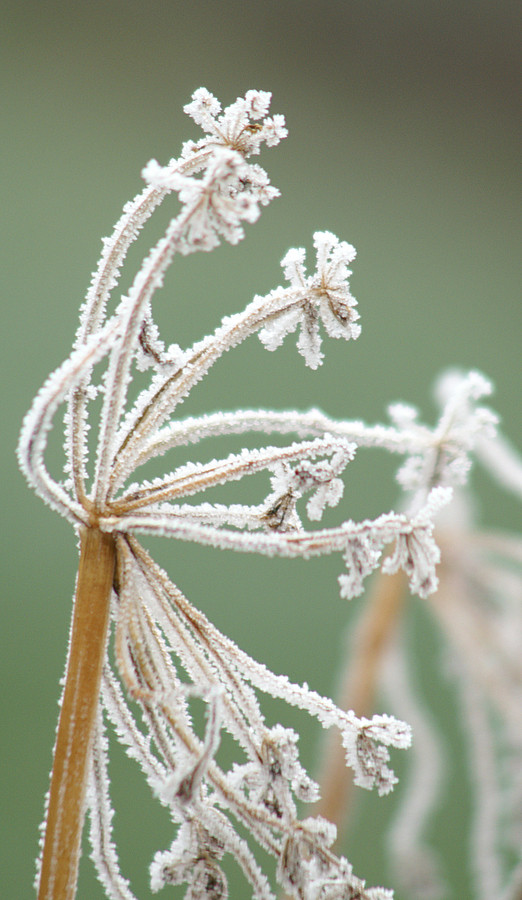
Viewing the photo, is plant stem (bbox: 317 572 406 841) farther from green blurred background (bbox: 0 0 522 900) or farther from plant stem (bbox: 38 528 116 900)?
green blurred background (bbox: 0 0 522 900)

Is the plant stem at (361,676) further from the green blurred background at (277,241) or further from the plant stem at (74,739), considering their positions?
the green blurred background at (277,241)

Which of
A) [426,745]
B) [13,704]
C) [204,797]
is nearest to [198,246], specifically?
[204,797]

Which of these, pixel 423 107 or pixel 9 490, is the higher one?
pixel 423 107

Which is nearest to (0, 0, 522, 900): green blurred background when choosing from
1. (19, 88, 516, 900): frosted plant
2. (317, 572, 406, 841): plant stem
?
(317, 572, 406, 841): plant stem

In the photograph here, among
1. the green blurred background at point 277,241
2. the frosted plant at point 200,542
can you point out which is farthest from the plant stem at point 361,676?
the green blurred background at point 277,241

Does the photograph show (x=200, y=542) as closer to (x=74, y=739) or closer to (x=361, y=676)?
(x=74, y=739)

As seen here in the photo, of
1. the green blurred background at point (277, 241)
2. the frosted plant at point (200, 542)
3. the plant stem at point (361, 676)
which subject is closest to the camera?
the frosted plant at point (200, 542)

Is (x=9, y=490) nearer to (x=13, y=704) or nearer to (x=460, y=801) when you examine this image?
(x=13, y=704)
